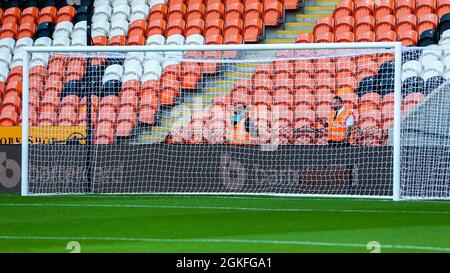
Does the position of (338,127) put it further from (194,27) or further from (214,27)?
(194,27)

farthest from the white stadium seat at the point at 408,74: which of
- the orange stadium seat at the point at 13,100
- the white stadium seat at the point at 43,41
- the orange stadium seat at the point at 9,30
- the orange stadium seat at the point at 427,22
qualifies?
the orange stadium seat at the point at 9,30

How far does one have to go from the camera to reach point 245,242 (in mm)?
8750

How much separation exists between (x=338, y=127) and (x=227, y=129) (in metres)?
1.66

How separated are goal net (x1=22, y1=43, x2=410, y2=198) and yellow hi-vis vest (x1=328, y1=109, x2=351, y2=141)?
16mm

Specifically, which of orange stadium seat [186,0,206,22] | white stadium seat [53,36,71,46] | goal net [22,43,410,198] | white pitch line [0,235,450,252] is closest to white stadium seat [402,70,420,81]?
goal net [22,43,410,198]

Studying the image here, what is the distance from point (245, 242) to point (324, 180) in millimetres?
6396

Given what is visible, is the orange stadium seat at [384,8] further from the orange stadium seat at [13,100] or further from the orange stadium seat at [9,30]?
the orange stadium seat at [9,30]

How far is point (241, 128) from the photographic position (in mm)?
15898

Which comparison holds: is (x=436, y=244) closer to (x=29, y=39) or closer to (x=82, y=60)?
(x=82, y=60)

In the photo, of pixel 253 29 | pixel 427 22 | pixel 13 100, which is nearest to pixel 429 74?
pixel 427 22

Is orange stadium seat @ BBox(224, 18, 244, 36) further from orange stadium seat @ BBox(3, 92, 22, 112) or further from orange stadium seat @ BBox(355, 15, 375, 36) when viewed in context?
orange stadium seat @ BBox(3, 92, 22, 112)

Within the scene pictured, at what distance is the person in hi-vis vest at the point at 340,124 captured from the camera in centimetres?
1534

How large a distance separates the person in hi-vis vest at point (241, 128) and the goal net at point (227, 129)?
0.8 inches
